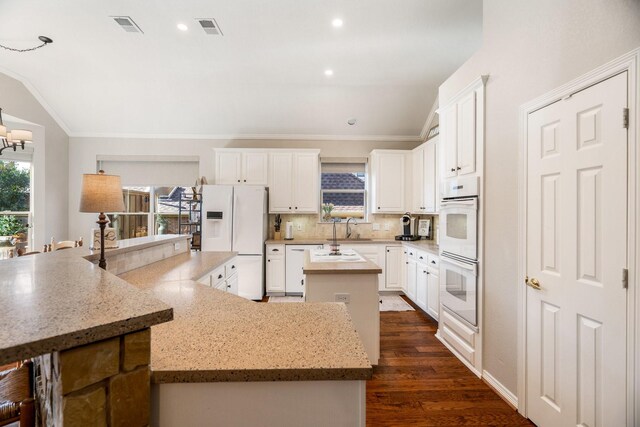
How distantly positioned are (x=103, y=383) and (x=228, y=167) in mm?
4649

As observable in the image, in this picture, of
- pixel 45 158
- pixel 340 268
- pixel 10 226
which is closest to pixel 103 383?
pixel 340 268

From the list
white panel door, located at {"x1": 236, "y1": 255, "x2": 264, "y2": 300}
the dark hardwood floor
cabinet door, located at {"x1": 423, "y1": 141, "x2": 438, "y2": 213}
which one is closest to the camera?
the dark hardwood floor

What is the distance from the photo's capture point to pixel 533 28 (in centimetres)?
197

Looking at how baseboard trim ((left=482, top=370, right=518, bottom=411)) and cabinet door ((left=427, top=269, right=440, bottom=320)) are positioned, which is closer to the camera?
baseboard trim ((left=482, top=370, right=518, bottom=411))

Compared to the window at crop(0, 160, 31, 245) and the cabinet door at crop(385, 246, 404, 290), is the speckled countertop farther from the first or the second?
the window at crop(0, 160, 31, 245)

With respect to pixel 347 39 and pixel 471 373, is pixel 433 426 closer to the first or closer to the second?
pixel 471 373

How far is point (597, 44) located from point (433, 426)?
2393 mm

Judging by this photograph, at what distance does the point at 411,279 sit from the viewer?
14.7 ft

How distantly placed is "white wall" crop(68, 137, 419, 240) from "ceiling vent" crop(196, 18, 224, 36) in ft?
7.18

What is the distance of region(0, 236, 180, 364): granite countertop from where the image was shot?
613mm

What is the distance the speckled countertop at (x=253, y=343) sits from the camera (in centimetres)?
84

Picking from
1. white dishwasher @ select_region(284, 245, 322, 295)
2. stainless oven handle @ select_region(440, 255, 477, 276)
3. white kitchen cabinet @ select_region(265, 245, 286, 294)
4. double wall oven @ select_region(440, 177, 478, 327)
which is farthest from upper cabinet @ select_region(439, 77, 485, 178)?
white kitchen cabinet @ select_region(265, 245, 286, 294)

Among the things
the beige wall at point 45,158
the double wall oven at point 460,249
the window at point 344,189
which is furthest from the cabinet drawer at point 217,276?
the beige wall at point 45,158

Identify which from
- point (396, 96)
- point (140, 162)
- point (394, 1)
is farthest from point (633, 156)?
point (140, 162)
